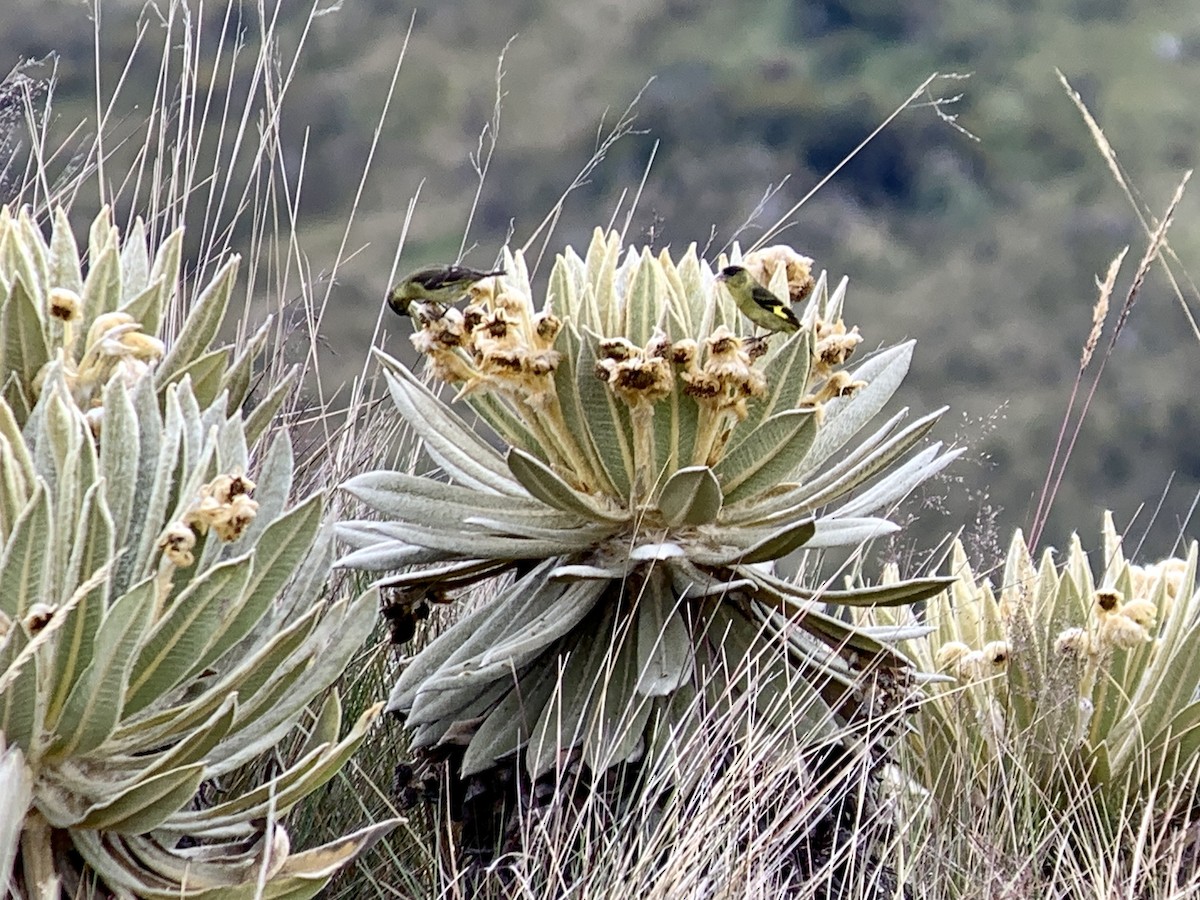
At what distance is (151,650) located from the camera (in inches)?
59.5

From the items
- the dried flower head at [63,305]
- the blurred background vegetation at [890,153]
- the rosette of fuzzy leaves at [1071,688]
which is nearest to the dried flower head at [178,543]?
the dried flower head at [63,305]

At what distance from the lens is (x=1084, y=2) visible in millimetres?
31859

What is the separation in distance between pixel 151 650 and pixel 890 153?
24299mm

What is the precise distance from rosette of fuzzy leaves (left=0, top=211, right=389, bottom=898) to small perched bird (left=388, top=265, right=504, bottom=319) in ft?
0.95

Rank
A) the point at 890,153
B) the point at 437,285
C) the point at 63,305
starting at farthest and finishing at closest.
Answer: the point at 890,153
the point at 437,285
the point at 63,305

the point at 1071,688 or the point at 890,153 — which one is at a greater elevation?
the point at 1071,688

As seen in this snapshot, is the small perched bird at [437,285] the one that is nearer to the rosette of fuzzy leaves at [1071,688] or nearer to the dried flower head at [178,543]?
the dried flower head at [178,543]

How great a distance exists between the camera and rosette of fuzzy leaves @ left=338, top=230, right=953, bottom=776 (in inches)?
73.9

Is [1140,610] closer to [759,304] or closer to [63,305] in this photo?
[759,304]

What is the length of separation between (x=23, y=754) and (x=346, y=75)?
19553 mm

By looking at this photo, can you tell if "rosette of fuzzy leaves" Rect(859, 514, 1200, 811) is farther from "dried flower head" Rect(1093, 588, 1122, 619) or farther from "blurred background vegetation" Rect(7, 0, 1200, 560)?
"blurred background vegetation" Rect(7, 0, 1200, 560)

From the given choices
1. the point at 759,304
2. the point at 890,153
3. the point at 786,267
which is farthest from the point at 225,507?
the point at 890,153

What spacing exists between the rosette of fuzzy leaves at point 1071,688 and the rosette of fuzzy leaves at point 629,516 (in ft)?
0.81

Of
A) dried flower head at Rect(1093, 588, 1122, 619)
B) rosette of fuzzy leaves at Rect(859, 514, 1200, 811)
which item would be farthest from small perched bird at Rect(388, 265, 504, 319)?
dried flower head at Rect(1093, 588, 1122, 619)
